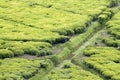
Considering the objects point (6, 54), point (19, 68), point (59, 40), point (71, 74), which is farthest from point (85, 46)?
point (19, 68)

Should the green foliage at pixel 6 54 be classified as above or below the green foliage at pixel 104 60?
above

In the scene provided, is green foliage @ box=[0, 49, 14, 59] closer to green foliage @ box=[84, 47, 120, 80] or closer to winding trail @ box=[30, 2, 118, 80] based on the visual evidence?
winding trail @ box=[30, 2, 118, 80]

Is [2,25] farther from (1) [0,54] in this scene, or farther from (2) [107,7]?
(2) [107,7]

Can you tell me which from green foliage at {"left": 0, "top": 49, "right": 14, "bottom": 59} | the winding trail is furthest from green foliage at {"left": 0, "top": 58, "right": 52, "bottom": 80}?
green foliage at {"left": 0, "top": 49, "right": 14, "bottom": 59}

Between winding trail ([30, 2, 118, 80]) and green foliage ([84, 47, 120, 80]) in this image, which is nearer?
green foliage ([84, 47, 120, 80])

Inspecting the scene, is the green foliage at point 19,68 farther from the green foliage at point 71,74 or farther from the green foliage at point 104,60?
the green foliage at point 104,60

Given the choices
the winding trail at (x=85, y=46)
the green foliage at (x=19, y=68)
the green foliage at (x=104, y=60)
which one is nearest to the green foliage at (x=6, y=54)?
the green foliage at (x=19, y=68)

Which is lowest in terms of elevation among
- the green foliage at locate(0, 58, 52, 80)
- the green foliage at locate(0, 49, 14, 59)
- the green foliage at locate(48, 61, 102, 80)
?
the green foliage at locate(48, 61, 102, 80)

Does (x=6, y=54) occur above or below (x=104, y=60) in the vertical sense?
above

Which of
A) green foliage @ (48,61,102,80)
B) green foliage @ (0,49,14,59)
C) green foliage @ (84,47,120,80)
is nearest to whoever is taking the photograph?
green foliage @ (48,61,102,80)

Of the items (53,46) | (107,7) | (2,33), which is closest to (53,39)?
(53,46)

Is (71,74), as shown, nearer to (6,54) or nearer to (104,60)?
(104,60)
